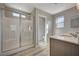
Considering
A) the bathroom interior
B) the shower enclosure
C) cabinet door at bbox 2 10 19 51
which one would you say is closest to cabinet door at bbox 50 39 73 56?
the bathroom interior

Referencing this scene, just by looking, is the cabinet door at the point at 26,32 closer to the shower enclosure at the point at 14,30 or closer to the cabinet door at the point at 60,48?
the shower enclosure at the point at 14,30

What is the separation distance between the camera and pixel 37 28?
2.03 m

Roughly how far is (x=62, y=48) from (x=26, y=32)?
2.48 feet

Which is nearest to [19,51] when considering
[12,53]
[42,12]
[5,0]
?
[12,53]

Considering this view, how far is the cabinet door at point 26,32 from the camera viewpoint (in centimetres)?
202

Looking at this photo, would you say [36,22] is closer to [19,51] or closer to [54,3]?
[54,3]

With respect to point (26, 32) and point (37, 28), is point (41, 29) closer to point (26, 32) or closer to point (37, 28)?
point (37, 28)

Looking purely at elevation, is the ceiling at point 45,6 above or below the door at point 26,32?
above

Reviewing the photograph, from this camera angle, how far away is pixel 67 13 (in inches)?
76.6

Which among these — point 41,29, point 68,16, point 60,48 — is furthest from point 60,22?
point 60,48

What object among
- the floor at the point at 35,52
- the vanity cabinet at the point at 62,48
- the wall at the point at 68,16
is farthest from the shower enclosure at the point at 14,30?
the wall at the point at 68,16

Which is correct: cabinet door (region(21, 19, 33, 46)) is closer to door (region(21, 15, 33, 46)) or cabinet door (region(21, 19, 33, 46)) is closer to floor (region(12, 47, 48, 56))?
door (region(21, 15, 33, 46))

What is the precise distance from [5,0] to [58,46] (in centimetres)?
133

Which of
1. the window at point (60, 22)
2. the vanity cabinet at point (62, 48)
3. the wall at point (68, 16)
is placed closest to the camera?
the vanity cabinet at point (62, 48)
